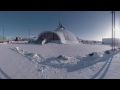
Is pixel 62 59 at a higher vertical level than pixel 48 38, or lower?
lower
